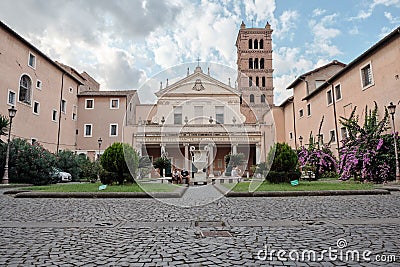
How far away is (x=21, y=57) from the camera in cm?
2497

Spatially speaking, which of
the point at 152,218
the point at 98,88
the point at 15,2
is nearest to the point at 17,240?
the point at 152,218

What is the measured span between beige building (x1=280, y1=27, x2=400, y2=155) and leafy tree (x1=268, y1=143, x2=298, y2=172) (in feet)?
26.1

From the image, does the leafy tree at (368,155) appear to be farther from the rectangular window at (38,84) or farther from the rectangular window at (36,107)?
the rectangular window at (38,84)

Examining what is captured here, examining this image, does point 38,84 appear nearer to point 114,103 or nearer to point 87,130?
point 87,130

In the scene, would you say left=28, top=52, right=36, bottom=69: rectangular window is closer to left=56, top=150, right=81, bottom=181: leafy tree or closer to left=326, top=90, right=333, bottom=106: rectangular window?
left=56, top=150, right=81, bottom=181: leafy tree

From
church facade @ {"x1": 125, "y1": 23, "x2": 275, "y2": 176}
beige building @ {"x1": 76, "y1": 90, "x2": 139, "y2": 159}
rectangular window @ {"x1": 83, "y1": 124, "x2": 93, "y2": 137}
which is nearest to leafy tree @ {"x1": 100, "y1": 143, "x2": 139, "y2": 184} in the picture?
church facade @ {"x1": 125, "y1": 23, "x2": 275, "y2": 176}

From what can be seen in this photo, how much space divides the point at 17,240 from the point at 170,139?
22733 mm

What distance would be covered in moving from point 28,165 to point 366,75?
20983mm

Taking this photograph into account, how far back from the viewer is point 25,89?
26062mm

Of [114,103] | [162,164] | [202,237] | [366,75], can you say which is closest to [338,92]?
[366,75]

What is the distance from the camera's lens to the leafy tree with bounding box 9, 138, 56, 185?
16219 millimetres

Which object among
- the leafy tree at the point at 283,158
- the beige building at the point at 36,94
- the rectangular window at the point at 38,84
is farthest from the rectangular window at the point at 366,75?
Result: the rectangular window at the point at 38,84

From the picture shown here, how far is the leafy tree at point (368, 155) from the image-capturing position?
14.8 m

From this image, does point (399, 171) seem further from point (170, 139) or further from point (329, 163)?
point (170, 139)
